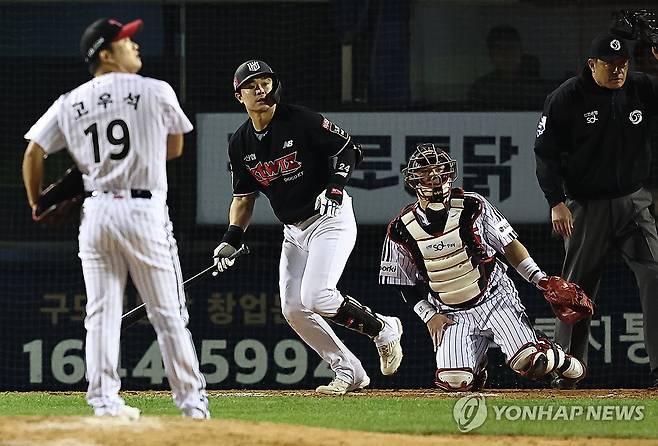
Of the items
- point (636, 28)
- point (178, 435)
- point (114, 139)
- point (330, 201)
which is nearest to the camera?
point (178, 435)

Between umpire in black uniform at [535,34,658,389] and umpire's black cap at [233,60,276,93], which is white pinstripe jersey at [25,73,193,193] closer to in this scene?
umpire's black cap at [233,60,276,93]

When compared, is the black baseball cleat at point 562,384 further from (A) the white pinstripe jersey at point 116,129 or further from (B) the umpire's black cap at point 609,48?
(A) the white pinstripe jersey at point 116,129

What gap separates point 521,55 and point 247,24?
2128mm

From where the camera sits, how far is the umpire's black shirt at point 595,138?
8.40 m

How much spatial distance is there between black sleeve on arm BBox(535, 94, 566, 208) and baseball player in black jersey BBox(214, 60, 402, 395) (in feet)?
3.69

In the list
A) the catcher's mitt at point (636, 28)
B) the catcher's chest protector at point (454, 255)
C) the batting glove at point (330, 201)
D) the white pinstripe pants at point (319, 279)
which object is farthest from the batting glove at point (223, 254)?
the catcher's mitt at point (636, 28)

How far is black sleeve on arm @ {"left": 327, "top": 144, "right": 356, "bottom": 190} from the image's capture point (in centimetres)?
805

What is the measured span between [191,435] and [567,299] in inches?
122

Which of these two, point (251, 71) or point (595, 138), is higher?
point (251, 71)

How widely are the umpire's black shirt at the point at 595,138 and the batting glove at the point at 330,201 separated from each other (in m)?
1.32

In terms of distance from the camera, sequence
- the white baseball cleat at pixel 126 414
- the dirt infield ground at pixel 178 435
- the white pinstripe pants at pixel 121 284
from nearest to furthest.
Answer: the dirt infield ground at pixel 178 435 → the white baseball cleat at pixel 126 414 → the white pinstripe pants at pixel 121 284

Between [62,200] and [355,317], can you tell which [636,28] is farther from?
[62,200]

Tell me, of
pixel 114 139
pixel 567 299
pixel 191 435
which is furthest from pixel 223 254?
pixel 191 435

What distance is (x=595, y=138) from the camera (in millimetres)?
8430
